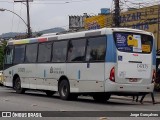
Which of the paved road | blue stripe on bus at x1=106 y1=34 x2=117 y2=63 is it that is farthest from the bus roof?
the paved road

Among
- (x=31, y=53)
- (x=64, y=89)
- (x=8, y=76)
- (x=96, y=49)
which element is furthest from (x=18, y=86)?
(x=96, y=49)

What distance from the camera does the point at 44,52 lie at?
941 inches

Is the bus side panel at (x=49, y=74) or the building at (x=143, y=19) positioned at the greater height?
the building at (x=143, y=19)

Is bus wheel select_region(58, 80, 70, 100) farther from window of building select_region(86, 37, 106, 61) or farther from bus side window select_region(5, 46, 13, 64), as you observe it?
bus side window select_region(5, 46, 13, 64)

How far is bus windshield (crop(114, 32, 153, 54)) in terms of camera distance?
1942 centimetres

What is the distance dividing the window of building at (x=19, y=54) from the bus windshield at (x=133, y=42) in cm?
827

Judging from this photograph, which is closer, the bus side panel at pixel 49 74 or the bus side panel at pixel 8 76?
the bus side panel at pixel 49 74

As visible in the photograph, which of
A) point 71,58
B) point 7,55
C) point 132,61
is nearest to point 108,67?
point 132,61

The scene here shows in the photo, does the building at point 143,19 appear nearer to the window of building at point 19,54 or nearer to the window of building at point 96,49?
the window of building at point 19,54

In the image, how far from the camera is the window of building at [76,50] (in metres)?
20.8

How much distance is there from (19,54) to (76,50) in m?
6.36

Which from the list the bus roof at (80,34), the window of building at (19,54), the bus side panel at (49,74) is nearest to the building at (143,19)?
the window of building at (19,54)

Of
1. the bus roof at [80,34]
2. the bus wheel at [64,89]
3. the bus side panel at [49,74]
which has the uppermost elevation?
the bus roof at [80,34]

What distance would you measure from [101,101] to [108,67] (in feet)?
10.9
